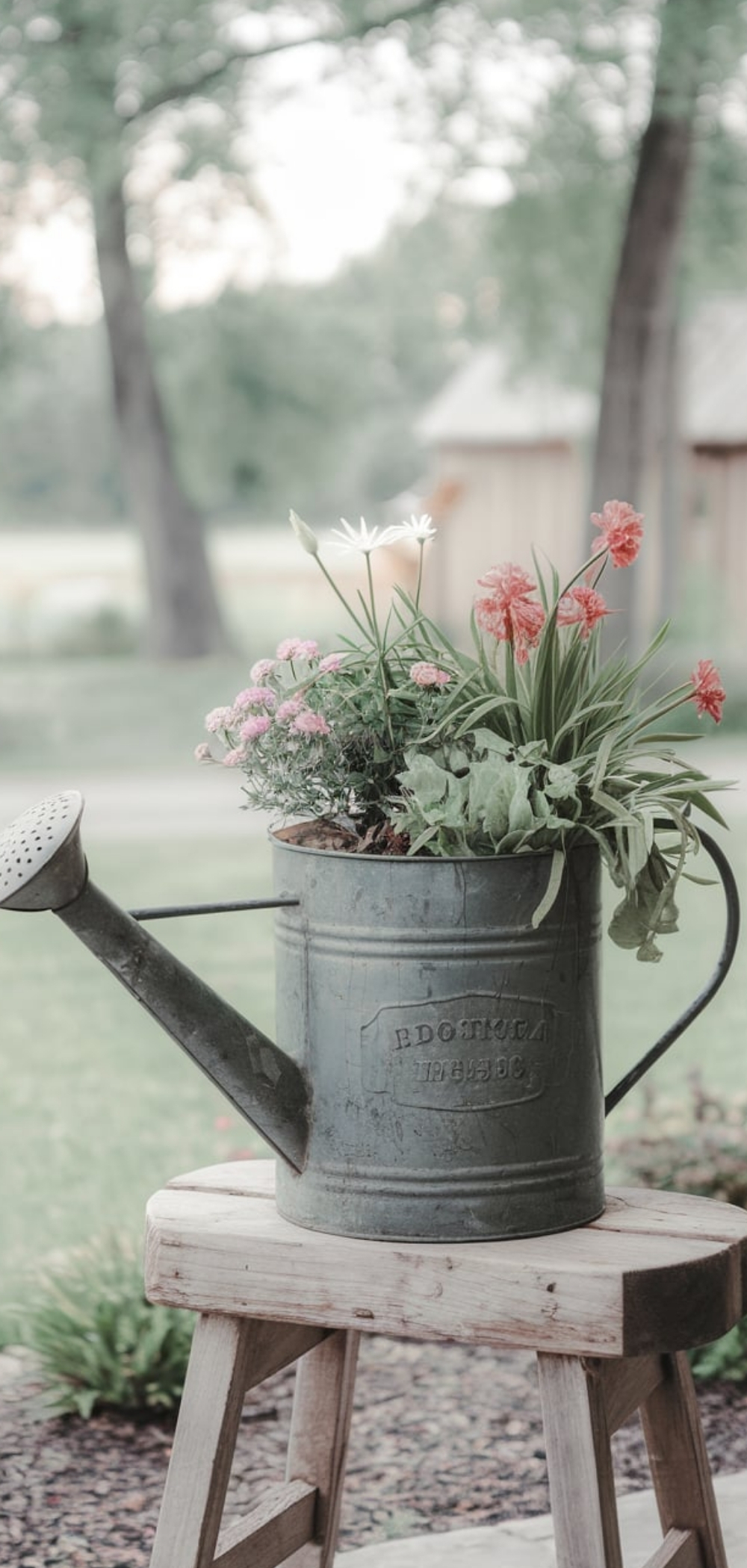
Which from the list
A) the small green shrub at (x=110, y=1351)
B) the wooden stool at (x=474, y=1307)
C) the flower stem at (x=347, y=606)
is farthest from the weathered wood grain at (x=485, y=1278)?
the small green shrub at (x=110, y=1351)

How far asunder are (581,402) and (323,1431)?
57.7 feet

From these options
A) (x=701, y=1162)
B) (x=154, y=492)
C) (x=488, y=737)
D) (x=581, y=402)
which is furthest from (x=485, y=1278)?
(x=581, y=402)

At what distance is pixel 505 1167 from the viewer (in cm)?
173

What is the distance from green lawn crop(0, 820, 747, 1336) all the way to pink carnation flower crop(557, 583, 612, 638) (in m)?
2.00

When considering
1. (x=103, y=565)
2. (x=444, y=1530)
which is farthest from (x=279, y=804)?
(x=103, y=565)

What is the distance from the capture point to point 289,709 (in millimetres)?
1768

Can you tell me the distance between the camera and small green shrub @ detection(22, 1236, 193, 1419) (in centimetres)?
289


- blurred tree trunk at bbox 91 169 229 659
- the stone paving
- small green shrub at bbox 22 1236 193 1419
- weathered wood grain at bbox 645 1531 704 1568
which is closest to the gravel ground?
small green shrub at bbox 22 1236 193 1419

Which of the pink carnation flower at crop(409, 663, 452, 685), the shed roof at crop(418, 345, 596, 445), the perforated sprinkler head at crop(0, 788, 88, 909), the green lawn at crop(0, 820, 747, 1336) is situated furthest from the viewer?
the shed roof at crop(418, 345, 596, 445)

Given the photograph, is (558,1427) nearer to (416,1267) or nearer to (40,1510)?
(416,1267)

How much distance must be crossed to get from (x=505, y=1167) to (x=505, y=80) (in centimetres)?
824

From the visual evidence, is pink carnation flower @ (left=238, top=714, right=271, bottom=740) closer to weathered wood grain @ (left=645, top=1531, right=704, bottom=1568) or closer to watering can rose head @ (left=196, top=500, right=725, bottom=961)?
watering can rose head @ (left=196, top=500, right=725, bottom=961)

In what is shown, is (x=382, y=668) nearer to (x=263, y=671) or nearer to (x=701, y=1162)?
(x=263, y=671)

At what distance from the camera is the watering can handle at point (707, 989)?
6.16 ft
